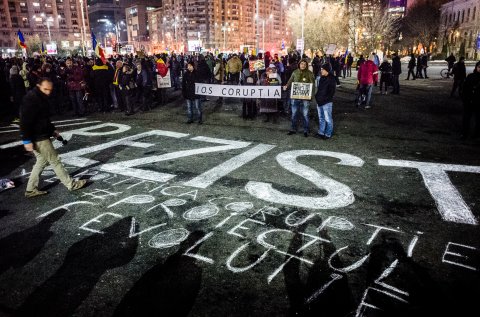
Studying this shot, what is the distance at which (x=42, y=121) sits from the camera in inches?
213

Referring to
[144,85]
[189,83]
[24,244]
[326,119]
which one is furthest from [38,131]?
[144,85]

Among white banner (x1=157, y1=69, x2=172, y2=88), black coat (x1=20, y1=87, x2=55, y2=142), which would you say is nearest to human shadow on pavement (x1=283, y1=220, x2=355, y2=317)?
black coat (x1=20, y1=87, x2=55, y2=142)

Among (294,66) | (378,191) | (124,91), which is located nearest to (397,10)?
(294,66)

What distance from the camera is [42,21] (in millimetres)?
119062

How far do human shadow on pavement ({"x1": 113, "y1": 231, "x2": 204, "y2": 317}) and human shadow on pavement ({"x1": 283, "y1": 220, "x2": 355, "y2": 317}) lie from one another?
37.6 inches

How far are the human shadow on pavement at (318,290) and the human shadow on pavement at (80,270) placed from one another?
1881 millimetres

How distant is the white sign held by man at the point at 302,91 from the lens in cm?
880

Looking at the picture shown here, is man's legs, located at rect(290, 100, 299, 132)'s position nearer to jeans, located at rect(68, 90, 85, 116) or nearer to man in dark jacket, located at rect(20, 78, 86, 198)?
man in dark jacket, located at rect(20, 78, 86, 198)

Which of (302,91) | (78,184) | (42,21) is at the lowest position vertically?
(78,184)

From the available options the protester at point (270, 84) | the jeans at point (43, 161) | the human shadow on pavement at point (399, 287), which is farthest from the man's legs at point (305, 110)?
the jeans at point (43, 161)

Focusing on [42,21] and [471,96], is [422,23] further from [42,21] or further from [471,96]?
[42,21]

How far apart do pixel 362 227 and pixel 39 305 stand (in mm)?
3765

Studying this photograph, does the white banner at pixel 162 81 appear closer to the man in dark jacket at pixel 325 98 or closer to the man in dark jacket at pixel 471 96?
the man in dark jacket at pixel 325 98

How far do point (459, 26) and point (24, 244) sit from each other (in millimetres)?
79424
